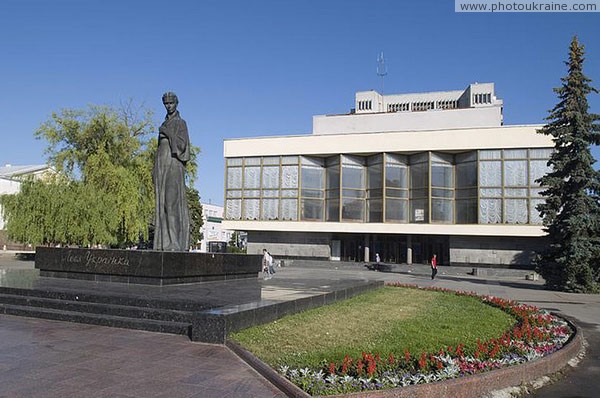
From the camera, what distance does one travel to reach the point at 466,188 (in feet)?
136

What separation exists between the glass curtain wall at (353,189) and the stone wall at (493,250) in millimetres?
8491

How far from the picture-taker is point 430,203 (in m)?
41.7

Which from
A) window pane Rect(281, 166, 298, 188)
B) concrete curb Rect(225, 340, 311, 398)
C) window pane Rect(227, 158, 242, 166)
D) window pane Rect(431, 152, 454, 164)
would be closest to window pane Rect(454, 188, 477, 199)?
window pane Rect(431, 152, 454, 164)

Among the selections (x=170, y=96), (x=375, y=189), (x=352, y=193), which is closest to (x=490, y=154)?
(x=375, y=189)

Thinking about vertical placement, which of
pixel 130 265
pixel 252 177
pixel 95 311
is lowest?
pixel 95 311

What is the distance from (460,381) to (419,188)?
38877 millimetres

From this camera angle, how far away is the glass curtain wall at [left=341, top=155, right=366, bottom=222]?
44.4 metres

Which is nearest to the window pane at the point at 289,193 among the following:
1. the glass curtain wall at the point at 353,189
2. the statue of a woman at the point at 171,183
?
the glass curtain wall at the point at 353,189

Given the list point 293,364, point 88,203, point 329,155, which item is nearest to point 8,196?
point 88,203

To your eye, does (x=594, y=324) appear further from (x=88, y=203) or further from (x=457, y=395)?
(x=88, y=203)

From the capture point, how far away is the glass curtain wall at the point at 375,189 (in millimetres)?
43719

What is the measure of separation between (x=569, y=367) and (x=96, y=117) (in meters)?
34.9

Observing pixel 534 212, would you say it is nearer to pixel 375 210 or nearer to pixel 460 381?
pixel 375 210

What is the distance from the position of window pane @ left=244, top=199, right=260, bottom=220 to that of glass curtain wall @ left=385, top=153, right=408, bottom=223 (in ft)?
39.6
